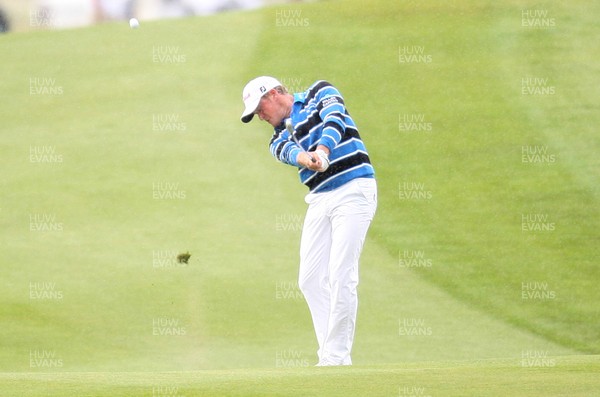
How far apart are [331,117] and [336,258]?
0.99m

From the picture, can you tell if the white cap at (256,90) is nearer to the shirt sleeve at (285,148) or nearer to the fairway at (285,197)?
the shirt sleeve at (285,148)

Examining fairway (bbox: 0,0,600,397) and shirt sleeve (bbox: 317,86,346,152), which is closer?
shirt sleeve (bbox: 317,86,346,152)

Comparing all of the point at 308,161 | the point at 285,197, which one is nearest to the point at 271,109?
the point at 308,161

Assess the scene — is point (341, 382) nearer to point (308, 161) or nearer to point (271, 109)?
point (308, 161)

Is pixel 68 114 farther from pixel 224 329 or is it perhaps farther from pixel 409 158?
pixel 224 329

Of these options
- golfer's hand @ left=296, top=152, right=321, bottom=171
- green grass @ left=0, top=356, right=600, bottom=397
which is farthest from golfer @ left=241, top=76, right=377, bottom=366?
green grass @ left=0, top=356, right=600, bottom=397

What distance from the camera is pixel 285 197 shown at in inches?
559

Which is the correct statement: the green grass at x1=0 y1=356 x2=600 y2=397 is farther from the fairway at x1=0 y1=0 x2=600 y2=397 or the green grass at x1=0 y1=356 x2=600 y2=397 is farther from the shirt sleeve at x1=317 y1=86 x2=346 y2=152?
the shirt sleeve at x1=317 y1=86 x2=346 y2=152

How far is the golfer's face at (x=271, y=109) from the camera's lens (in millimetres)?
8312

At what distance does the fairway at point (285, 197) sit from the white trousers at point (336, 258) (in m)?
0.64

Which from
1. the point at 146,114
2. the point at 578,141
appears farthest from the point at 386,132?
the point at 146,114

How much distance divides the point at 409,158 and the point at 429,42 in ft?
11.0

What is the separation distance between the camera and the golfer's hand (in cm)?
779

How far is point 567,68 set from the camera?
1689 cm
